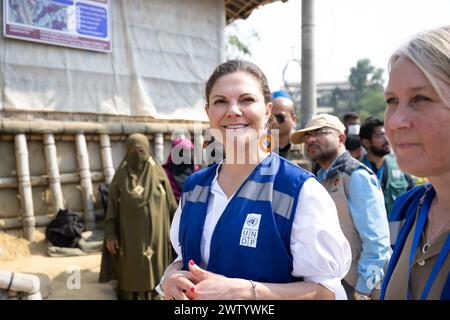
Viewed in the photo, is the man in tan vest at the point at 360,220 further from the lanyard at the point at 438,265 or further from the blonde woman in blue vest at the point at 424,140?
the lanyard at the point at 438,265

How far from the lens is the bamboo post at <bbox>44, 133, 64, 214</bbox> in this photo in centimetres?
599

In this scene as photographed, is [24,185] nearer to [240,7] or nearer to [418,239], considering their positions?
[240,7]

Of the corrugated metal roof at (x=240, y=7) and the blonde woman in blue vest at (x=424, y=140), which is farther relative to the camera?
the corrugated metal roof at (x=240, y=7)

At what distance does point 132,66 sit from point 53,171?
2.38 m

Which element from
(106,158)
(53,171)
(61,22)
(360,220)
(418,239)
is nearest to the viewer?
(418,239)

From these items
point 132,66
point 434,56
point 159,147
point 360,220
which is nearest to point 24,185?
point 159,147

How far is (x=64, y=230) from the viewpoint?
5.65m

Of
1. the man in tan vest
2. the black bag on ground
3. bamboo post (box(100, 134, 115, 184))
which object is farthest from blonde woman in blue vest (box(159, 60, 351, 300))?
bamboo post (box(100, 134, 115, 184))

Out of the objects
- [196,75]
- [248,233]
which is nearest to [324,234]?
[248,233]

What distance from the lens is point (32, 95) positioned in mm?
6109

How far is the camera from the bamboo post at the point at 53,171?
19.6 ft

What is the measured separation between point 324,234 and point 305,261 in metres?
0.11

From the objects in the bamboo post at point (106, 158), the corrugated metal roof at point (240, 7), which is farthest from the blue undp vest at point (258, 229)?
the corrugated metal roof at point (240, 7)

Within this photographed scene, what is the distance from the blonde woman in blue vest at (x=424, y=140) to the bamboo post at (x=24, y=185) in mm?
5754
